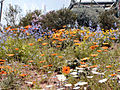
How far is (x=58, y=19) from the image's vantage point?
27.0 ft

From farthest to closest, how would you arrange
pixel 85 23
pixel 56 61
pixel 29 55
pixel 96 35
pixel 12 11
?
pixel 12 11 → pixel 85 23 → pixel 96 35 → pixel 29 55 → pixel 56 61

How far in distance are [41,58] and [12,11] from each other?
6645mm

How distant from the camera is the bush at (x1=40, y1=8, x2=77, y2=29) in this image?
27.0ft

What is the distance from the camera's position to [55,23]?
8.20 metres

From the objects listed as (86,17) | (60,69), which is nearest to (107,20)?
(86,17)

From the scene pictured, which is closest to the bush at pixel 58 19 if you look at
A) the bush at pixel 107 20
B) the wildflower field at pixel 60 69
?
the bush at pixel 107 20

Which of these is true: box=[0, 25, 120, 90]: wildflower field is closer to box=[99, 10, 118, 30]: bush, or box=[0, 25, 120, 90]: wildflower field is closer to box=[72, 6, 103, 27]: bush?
box=[99, 10, 118, 30]: bush

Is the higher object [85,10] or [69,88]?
[85,10]

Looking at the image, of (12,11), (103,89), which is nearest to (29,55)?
(103,89)

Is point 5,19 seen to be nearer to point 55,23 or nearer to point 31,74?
point 55,23

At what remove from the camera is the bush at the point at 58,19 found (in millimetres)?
8234

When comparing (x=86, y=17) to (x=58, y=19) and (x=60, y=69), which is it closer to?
(x=58, y=19)

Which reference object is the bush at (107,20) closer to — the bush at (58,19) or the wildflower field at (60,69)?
the bush at (58,19)

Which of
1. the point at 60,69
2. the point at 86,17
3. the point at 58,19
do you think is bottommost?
the point at 60,69
